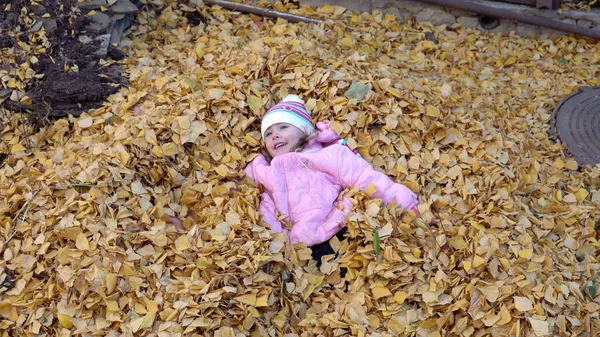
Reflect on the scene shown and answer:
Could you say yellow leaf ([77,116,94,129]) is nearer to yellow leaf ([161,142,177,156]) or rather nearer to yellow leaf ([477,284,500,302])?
yellow leaf ([161,142,177,156])

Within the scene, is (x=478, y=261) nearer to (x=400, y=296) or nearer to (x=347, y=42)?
(x=400, y=296)

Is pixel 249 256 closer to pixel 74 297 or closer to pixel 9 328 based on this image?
pixel 74 297

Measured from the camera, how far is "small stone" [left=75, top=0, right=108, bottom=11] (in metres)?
4.56

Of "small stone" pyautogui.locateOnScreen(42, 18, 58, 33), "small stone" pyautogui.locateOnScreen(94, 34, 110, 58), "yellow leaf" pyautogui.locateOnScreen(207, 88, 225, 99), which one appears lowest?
"yellow leaf" pyautogui.locateOnScreen(207, 88, 225, 99)

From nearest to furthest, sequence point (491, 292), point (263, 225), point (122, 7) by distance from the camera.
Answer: point (491, 292)
point (263, 225)
point (122, 7)

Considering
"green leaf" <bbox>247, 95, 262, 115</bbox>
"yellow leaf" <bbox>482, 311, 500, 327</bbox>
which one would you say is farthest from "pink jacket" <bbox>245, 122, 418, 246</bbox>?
"yellow leaf" <bbox>482, 311, 500, 327</bbox>

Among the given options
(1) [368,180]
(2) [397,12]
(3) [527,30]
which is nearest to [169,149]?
(1) [368,180]

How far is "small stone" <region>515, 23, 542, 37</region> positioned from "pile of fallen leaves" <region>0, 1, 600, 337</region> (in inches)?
44.1

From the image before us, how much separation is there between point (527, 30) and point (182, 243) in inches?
149

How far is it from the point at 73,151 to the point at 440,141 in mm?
2150

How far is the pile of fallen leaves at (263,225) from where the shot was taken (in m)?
3.04

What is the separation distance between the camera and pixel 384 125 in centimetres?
391

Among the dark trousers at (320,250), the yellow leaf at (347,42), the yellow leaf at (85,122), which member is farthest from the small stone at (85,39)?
the dark trousers at (320,250)

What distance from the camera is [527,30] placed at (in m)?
5.56
